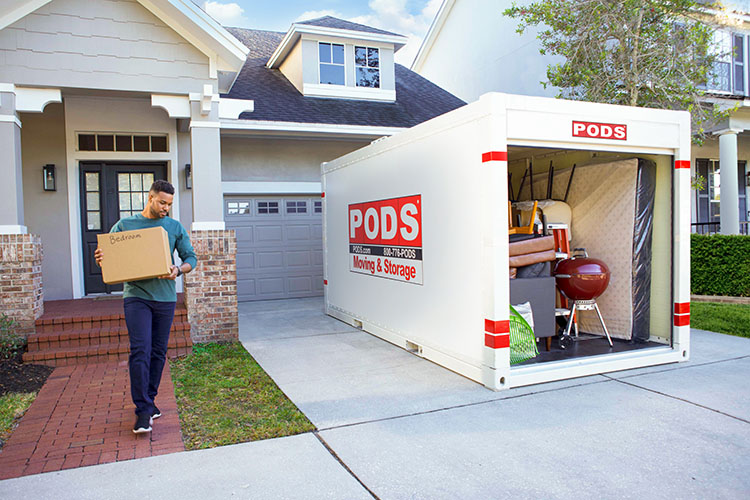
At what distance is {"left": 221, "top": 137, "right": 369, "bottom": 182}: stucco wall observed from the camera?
36.5 ft

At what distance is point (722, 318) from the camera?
8148 mm

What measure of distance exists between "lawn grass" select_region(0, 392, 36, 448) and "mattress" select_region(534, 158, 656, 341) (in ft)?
19.8

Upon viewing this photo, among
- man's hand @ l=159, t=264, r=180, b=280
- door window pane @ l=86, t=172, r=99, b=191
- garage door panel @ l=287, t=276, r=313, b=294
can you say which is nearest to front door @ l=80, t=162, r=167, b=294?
door window pane @ l=86, t=172, r=99, b=191

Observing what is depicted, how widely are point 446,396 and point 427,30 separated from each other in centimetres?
1645

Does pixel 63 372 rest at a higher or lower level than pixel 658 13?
lower

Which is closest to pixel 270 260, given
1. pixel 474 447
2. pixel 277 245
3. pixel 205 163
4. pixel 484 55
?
pixel 277 245

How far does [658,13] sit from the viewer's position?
9055 millimetres

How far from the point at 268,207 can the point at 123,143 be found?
3227 mm

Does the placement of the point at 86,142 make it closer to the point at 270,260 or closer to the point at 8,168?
the point at 8,168

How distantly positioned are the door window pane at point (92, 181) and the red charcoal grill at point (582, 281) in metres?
7.34

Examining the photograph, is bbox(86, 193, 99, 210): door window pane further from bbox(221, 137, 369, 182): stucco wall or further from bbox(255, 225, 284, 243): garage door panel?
bbox(255, 225, 284, 243): garage door panel

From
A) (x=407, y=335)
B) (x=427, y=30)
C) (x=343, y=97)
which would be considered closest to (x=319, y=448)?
(x=407, y=335)

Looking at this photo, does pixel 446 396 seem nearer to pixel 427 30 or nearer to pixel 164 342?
pixel 164 342

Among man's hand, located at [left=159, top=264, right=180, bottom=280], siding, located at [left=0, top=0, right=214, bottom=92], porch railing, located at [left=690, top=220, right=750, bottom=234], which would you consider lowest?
man's hand, located at [left=159, top=264, right=180, bottom=280]
